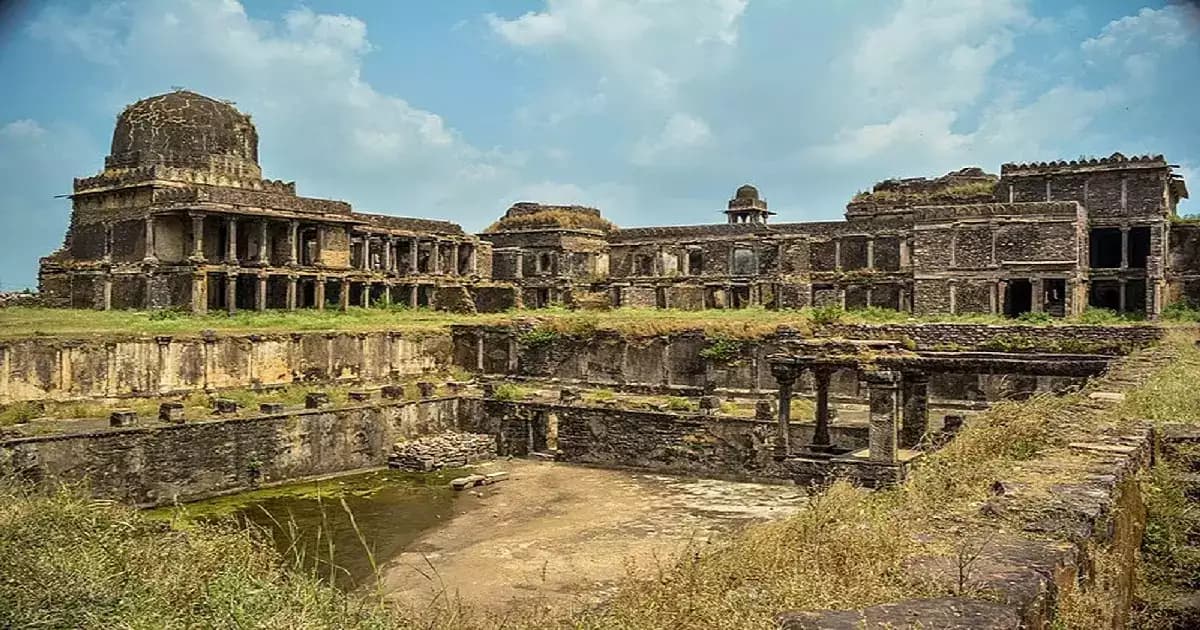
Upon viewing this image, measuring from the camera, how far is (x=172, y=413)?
22.3 metres

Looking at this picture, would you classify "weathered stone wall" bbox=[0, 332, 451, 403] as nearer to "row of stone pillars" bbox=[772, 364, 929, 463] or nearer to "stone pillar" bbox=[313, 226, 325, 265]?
"stone pillar" bbox=[313, 226, 325, 265]

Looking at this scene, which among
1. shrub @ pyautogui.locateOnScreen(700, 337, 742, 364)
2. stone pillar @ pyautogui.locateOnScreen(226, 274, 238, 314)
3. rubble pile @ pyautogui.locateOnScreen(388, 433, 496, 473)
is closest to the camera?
rubble pile @ pyautogui.locateOnScreen(388, 433, 496, 473)

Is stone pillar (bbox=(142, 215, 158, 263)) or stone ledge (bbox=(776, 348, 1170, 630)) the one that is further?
stone pillar (bbox=(142, 215, 158, 263))

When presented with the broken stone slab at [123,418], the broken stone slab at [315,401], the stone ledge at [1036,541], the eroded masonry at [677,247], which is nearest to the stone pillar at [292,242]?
the eroded masonry at [677,247]

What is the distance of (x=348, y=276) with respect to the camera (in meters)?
39.4

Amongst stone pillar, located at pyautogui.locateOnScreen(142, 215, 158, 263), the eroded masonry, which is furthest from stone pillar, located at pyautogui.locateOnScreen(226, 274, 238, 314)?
stone pillar, located at pyautogui.locateOnScreen(142, 215, 158, 263)

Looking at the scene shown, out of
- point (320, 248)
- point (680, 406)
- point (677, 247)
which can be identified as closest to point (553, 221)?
point (677, 247)

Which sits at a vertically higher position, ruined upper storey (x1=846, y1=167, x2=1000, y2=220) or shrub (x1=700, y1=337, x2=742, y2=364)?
ruined upper storey (x1=846, y1=167, x2=1000, y2=220)

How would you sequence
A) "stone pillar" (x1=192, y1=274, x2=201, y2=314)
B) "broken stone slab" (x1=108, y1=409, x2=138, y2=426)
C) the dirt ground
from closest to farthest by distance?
1. the dirt ground
2. "broken stone slab" (x1=108, y1=409, x2=138, y2=426)
3. "stone pillar" (x1=192, y1=274, x2=201, y2=314)

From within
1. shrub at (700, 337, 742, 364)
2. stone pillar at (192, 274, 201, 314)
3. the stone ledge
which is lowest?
the stone ledge

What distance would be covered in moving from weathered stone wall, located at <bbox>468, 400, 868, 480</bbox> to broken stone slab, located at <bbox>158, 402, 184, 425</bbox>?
8.31 m

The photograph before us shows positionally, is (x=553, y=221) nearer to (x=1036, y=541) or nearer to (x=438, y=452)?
(x=438, y=452)

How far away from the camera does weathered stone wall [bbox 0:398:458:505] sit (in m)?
20.0

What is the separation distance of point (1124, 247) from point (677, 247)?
1808cm
